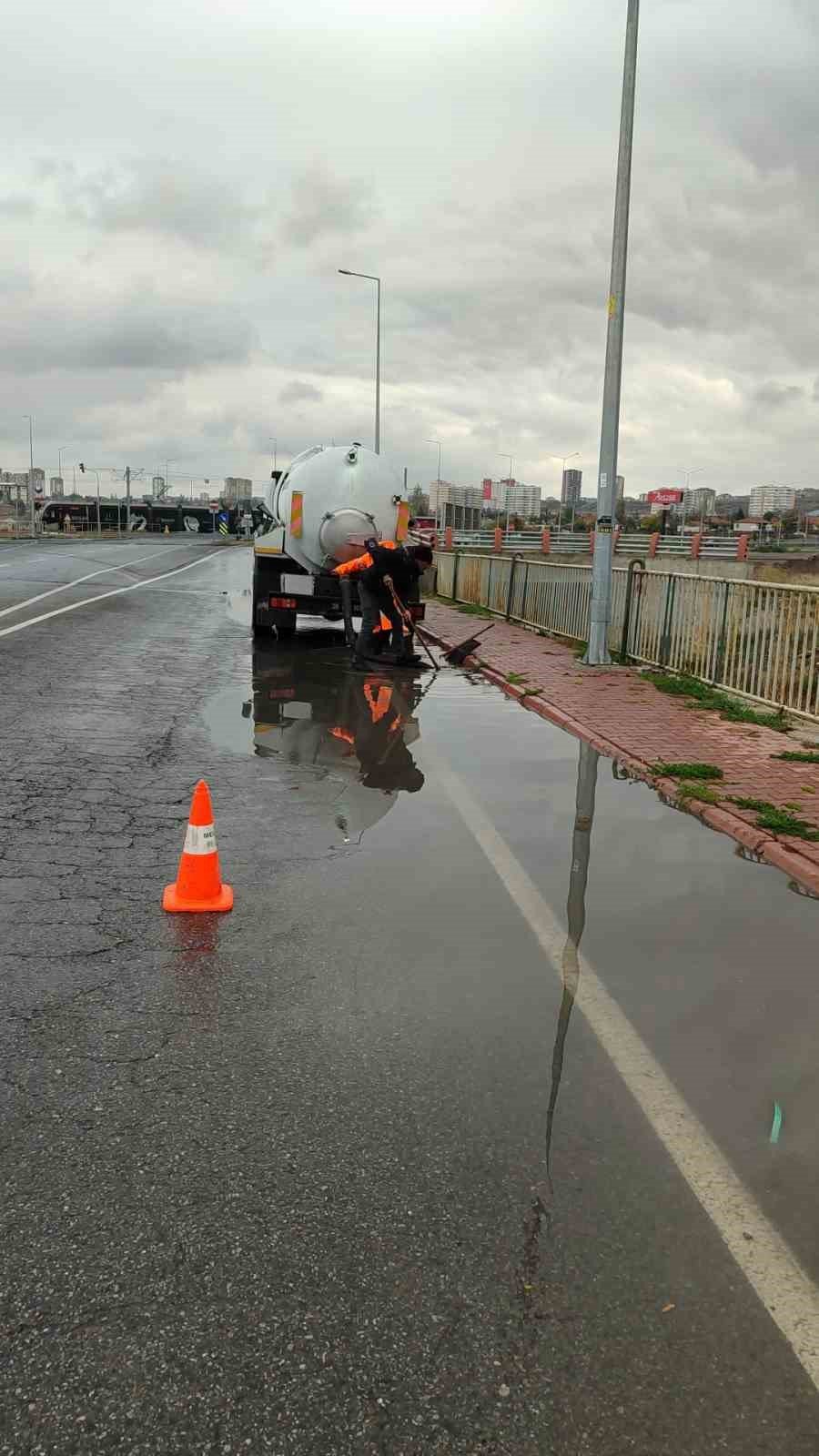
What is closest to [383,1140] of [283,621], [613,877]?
[613,877]

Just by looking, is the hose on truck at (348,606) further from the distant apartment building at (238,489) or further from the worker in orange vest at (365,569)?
the distant apartment building at (238,489)

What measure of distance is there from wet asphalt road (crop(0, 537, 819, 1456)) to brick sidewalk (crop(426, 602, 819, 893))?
1.06ft

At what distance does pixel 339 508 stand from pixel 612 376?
459 cm

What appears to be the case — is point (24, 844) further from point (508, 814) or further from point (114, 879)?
point (508, 814)

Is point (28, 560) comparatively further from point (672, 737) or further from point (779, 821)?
point (779, 821)

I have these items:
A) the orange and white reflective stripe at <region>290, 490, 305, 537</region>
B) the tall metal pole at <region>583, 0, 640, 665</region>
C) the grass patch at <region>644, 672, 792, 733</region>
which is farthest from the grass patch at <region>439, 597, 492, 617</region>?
the grass patch at <region>644, 672, 792, 733</region>

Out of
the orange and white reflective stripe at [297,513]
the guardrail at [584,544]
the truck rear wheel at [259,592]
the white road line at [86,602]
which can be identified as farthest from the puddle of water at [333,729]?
the guardrail at [584,544]

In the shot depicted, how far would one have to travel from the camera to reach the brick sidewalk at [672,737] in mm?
6828

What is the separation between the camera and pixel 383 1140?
3230 millimetres

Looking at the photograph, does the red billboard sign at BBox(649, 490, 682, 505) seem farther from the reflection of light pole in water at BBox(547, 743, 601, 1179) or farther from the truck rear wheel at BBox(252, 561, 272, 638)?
the reflection of light pole in water at BBox(547, 743, 601, 1179)

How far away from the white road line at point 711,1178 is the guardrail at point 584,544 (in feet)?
141

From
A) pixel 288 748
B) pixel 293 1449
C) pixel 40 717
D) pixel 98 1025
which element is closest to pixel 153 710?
pixel 40 717

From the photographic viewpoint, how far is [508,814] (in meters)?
7.21

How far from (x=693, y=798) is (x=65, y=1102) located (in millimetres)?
5166
